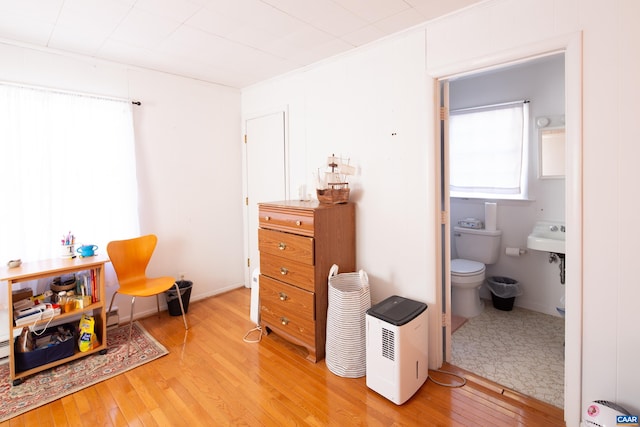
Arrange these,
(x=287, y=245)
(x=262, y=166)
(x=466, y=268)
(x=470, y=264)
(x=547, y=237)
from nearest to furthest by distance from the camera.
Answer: (x=287, y=245) < (x=547, y=237) < (x=466, y=268) < (x=470, y=264) < (x=262, y=166)

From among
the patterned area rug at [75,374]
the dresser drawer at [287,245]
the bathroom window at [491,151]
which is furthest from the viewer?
the bathroom window at [491,151]

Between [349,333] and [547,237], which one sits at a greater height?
[547,237]

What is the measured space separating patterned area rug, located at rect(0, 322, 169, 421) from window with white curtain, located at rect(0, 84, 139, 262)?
853 mm

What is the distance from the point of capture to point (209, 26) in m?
2.17

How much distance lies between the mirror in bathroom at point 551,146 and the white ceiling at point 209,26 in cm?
169

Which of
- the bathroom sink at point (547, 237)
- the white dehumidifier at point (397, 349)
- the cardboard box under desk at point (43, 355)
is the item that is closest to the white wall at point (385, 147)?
the white dehumidifier at point (397, 349)

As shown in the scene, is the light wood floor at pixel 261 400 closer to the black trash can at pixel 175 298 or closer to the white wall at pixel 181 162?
the black trash can at pixel 175 298

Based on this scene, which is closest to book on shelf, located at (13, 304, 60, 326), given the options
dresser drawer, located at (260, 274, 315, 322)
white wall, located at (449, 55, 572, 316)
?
dresser drawer, located at (260, 274, 315, 322)

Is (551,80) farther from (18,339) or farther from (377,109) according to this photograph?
(18,339)

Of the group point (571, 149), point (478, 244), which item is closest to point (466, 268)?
point (478, 244)

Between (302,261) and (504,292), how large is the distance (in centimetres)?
220

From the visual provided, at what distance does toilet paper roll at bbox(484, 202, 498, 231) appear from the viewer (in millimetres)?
3289

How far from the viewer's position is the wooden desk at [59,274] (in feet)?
6.89

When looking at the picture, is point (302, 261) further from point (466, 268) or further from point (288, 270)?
point (466, 268)
